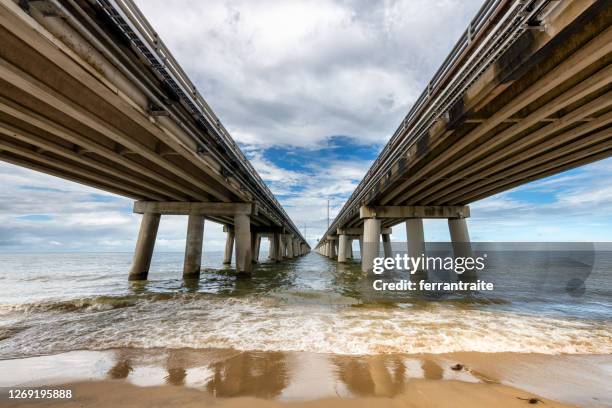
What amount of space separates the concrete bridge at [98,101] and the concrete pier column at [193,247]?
5.30 metres

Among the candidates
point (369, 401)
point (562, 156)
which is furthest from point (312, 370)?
point (562, 156)

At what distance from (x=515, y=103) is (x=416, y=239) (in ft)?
66.8

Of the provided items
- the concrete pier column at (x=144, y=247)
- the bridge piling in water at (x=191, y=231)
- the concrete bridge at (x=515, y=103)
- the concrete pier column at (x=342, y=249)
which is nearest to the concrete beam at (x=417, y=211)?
the concrete bridge at (x=515, y=103)

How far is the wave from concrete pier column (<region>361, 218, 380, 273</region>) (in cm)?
1289

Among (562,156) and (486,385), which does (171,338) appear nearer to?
(486,385)

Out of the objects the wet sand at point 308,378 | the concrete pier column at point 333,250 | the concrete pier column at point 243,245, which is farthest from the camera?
the concrete pier column at point 333,250

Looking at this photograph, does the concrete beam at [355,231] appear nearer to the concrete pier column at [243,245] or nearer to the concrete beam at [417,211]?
the concrete beam at [417,211]

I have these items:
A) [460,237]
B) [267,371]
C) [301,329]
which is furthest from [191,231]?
[460,237]

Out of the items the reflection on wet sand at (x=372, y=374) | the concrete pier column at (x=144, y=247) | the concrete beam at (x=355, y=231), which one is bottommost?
the reflection on wet sand at (x=372, y=374)

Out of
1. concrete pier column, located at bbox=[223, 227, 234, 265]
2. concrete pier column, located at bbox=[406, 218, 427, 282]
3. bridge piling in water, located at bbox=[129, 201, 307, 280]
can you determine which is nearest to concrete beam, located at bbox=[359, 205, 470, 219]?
concrete pier column, located at bbox=[406, 218, 427, 282]

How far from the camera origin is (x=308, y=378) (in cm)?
466

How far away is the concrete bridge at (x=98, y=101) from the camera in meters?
5.75

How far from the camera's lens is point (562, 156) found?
12.5 meters

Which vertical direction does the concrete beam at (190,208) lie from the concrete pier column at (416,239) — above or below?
above
